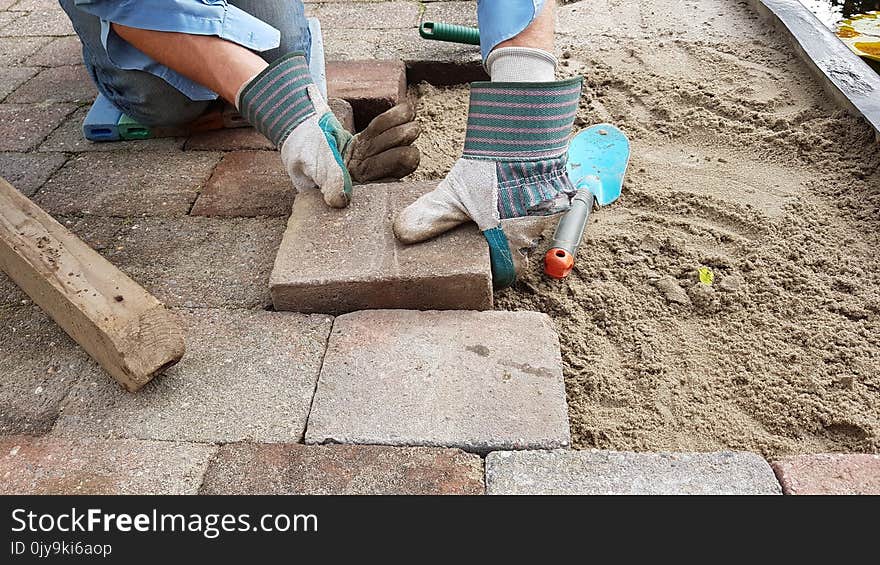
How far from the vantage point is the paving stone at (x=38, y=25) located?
11.2ft

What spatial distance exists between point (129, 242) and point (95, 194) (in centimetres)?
34

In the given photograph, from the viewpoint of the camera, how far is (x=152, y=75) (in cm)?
231

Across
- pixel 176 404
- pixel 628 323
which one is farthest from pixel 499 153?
pixel 176 404

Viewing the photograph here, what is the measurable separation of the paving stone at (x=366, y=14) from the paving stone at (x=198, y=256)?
164 cm

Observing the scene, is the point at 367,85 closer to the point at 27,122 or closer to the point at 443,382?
the point at 27,122

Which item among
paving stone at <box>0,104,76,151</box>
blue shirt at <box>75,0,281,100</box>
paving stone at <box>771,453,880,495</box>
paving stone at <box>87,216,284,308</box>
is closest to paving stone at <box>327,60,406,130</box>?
blue shirt at <box>75,0,281,100</box>

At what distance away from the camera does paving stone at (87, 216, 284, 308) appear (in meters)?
1.81

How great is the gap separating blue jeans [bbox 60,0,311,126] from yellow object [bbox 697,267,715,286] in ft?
4.98

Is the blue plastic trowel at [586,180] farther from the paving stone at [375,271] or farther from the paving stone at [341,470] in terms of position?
the paving stone at [341,470]

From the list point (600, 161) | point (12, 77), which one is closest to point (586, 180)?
point (600, 161)

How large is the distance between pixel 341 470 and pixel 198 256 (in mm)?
878

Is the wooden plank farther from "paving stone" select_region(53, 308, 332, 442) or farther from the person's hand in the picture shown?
the person's hand

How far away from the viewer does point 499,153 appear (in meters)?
1.73
